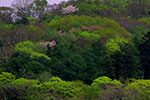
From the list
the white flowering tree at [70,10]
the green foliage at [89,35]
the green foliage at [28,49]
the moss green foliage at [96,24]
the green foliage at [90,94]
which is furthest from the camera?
the white flowering tree at [70,10]

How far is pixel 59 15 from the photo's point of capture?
1954 inches

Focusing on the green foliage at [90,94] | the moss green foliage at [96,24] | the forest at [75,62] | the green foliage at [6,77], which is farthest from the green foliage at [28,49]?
the green foliage at [90,94]

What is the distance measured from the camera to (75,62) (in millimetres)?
27219

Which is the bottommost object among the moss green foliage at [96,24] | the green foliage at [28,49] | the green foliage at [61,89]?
the green foliage at [61,89]

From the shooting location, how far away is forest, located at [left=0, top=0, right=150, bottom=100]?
71.0 feet

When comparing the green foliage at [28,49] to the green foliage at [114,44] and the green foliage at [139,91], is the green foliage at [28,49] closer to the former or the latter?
the green foliage at [114,44]

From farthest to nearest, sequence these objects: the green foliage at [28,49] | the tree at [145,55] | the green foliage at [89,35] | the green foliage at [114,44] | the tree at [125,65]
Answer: the green foliage at [89,35] → the green foliage at [114,44] → the tree at [145,55] → the green foliage at [28,49] → the tree at [125,65]

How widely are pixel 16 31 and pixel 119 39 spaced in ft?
36.3

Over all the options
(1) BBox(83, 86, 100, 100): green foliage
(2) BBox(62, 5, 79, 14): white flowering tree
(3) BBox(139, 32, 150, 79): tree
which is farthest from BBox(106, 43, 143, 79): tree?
(2) BBox(62, 5, 79, 14): white flowering tree

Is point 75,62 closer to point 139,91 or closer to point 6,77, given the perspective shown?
point 6,77

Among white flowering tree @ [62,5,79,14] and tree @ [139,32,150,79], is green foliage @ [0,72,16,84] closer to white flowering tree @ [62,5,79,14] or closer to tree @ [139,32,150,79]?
tree @ [139,32,150,79]

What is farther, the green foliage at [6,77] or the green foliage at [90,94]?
the green foliage at [6,77]

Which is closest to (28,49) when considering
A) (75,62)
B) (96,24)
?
(75,62)

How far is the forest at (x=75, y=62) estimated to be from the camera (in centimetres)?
2164
